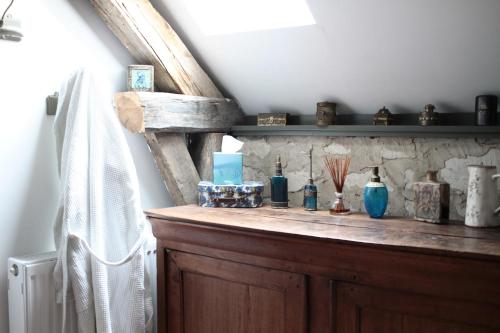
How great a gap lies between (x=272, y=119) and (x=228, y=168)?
35 cm

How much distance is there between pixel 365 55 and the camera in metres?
2.33

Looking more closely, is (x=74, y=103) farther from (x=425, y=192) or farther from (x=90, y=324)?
(x=425, y=192)

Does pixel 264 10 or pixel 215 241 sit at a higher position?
pixel 264 10

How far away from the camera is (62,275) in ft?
7.43

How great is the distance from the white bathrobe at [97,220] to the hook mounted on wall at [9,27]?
278 mm

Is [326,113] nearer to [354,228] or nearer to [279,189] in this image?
[279,189]

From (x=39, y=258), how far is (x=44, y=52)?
91cm

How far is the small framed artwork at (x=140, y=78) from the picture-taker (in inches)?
105

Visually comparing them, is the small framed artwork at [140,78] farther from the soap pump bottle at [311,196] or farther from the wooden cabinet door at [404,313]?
the wooden cabinet door at [404,313]

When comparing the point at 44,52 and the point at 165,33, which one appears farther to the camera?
the point at 165,33

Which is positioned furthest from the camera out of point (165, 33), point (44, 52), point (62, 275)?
point (165, 33)

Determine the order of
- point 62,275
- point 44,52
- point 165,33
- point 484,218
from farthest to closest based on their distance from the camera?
point 165,33
point 44,52
point 62,275
point 484,218

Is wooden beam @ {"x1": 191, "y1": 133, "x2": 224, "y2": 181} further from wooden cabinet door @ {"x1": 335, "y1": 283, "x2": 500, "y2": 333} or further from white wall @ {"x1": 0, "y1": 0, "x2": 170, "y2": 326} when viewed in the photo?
wooden cabinet door @ {"x1": 335, "y1": 283, "x2": 500, "y2": 333}

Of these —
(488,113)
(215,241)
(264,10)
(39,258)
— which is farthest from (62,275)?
(488,113)
